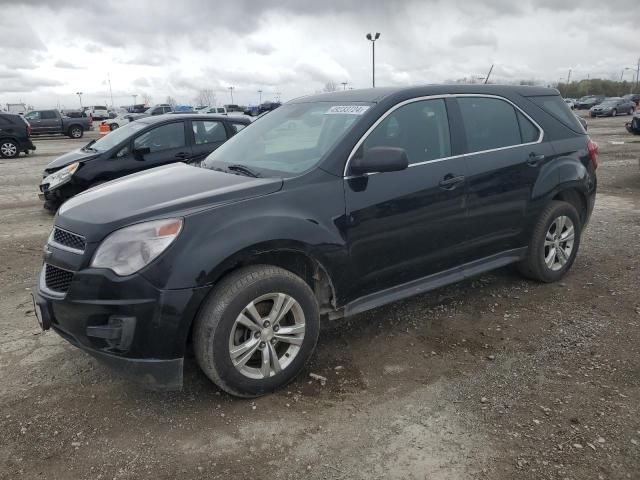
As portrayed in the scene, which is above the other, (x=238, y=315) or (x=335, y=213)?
(x=335, y=213)

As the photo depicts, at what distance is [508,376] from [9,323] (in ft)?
12.8

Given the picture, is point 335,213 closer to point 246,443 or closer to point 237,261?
point 237,261

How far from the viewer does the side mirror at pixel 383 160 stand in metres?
3.30

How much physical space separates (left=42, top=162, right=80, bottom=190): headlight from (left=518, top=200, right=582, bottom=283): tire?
21.6ft

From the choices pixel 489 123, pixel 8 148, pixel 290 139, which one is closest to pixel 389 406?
pixel 290 139

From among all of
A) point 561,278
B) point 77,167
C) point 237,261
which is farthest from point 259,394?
point 77,167

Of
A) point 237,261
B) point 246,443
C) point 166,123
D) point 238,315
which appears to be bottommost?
point 246,443

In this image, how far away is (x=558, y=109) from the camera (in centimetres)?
486

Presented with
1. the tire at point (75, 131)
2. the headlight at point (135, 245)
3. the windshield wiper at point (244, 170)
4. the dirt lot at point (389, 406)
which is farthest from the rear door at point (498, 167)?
the tire at point (75, 131)

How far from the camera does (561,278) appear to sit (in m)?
5.00

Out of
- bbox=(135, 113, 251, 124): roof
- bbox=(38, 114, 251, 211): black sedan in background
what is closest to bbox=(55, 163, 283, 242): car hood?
bbox=(38, 114, 251, 211): black sedan in background

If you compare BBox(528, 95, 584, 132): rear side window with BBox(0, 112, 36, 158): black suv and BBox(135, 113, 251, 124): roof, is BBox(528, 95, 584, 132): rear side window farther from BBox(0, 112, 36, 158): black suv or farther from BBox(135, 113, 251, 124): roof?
BBox(0, 112, 36, 158): black suv

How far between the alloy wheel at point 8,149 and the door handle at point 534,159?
1884 centimetres

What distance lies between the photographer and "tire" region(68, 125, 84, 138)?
30.2 metres
